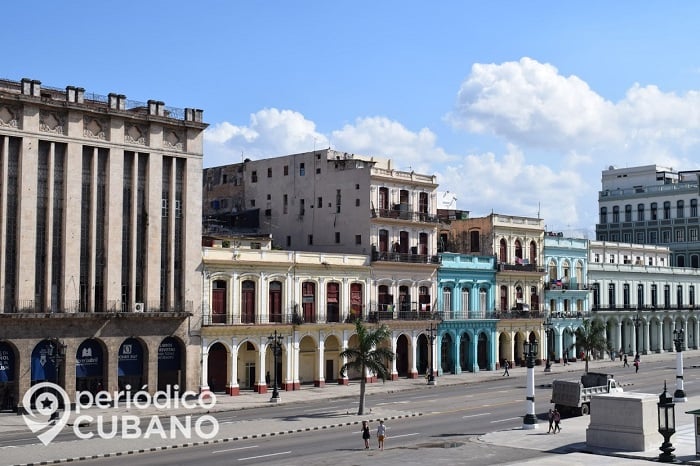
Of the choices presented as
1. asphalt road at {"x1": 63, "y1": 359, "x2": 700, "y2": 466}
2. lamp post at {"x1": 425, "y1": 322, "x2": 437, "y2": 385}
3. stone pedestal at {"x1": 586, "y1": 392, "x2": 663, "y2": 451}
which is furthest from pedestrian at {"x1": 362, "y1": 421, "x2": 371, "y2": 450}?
lamp post at {"x1": 425, "y1": 322, "x2": 437, "y2": 385}

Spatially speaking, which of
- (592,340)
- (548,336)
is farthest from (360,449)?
(548,336)

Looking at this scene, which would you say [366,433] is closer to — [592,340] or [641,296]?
[592,340]

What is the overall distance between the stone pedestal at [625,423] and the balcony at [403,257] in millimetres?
32313

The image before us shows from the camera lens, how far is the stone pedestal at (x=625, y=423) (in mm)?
37250

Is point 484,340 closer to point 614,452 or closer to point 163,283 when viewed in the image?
point 163,283

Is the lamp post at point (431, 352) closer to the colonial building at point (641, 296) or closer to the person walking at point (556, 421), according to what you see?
the person walking at point (556, 421)

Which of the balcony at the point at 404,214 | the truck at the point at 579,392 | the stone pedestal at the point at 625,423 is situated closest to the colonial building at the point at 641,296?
the balcony at the point at 404,214

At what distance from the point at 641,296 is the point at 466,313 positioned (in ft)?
101

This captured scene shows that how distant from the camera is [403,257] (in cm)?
7119

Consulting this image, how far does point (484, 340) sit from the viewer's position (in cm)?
7988

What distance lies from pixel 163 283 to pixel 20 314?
952cm

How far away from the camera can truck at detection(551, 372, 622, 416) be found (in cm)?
4825

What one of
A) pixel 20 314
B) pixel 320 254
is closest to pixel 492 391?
pixel 320 254

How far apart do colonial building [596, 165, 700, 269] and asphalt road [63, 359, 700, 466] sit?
167 feet
